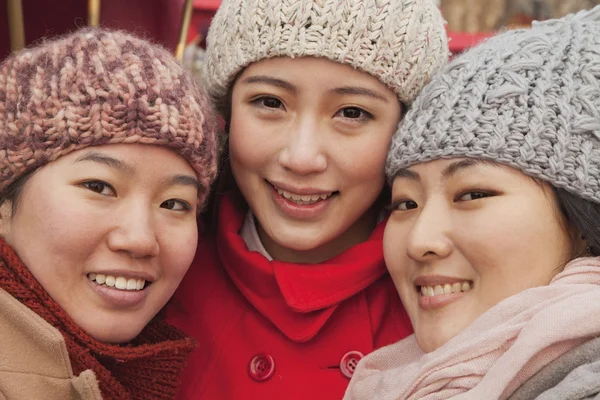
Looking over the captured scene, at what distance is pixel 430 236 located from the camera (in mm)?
2189

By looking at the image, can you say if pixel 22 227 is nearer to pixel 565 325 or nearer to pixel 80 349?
pixel 80 349

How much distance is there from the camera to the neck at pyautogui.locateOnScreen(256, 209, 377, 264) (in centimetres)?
276

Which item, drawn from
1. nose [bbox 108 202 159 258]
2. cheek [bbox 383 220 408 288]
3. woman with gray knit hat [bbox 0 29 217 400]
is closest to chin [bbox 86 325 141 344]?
woman with gray knit hat [bbox 0 29 217 400]

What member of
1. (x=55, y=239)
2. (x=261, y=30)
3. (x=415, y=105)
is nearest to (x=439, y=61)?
(x=415, y=105)

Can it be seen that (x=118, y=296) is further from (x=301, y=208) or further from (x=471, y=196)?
(x=471, y=196)

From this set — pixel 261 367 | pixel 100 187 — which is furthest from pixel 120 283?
pixel 261 367

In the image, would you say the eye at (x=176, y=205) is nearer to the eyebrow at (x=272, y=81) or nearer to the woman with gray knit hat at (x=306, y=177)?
the woman with gray knit hat at (x=306, y=177)

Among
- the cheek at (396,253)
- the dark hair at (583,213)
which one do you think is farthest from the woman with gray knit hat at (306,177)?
the dark hair at (583,213)

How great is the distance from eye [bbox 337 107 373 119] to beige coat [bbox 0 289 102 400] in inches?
43.4

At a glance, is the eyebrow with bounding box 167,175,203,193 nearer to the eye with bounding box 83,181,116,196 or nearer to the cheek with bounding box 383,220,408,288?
the eye with bounding box 83,181,116,196

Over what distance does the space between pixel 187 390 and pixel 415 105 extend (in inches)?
45.9

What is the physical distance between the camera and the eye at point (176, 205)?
2.29 meters

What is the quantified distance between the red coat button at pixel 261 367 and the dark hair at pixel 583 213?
3.43 feet

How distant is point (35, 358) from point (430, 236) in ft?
3.62
